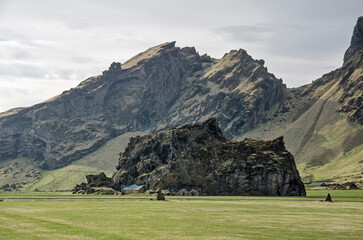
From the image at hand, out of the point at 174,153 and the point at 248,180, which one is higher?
the point at 174,153

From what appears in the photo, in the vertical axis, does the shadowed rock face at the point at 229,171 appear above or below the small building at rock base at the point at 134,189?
above

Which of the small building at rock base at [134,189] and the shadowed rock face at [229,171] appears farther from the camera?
the small building at rock base at [134,189]

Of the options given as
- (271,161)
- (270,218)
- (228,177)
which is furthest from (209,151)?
(270,218)

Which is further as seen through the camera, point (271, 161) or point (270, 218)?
point (271, 161)

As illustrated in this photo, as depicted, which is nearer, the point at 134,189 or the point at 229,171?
the point at 229,171

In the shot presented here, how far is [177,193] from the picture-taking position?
16150cm

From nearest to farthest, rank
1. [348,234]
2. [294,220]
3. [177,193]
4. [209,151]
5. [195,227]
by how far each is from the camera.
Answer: [348,234] < [195,227] < [294,220] < [177,193] < [209,151]

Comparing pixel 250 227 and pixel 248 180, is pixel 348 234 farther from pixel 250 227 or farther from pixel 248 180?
pixel 248 180

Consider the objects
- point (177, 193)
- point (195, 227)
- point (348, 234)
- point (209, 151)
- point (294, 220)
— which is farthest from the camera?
point (209, 151)

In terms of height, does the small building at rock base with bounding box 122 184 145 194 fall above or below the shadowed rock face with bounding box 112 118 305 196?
below

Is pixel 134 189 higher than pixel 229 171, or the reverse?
pixel 229 171

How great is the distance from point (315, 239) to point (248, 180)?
133570 mm

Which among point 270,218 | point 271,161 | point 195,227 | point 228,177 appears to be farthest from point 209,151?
point 195,227

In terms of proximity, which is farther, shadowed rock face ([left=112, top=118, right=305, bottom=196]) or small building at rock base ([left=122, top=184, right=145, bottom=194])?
small building at rock base ([left=122, top=184, right=145, bottom=194])
